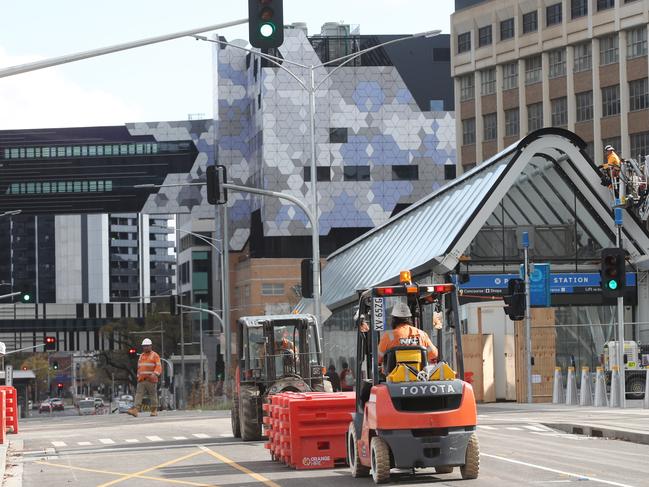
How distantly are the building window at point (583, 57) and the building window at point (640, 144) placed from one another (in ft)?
24.5

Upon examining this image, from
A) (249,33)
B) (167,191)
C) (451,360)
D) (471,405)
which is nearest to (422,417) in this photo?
(471,405)

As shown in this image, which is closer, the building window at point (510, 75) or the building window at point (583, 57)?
the building window at point (583, 57)

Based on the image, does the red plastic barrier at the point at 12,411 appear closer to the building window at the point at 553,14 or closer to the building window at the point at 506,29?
the building window at the point at 553,14

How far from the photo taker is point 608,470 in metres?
18.0

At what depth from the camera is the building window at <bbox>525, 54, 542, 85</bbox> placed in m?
103

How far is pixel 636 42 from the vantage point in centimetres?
9188

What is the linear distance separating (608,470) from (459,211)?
34.1 metres

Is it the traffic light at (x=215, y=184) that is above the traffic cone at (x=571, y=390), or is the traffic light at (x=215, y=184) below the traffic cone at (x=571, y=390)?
above

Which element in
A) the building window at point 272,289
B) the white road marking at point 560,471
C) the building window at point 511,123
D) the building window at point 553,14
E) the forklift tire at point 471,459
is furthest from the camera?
the building window at point 272,289

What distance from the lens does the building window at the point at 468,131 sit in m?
109

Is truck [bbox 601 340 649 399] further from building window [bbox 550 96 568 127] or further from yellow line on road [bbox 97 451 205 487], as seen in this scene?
Answer: building window [bbox 550 96 568 127]

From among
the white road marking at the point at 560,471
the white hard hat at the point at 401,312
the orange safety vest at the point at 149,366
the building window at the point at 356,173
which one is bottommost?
the white road marking at the point at 560,471

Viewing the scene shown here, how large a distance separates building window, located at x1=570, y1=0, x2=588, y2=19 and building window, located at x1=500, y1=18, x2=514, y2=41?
22.8 ft

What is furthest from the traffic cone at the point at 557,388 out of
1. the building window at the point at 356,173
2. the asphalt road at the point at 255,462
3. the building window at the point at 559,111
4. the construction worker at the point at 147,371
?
the building window at the point at 356,173
